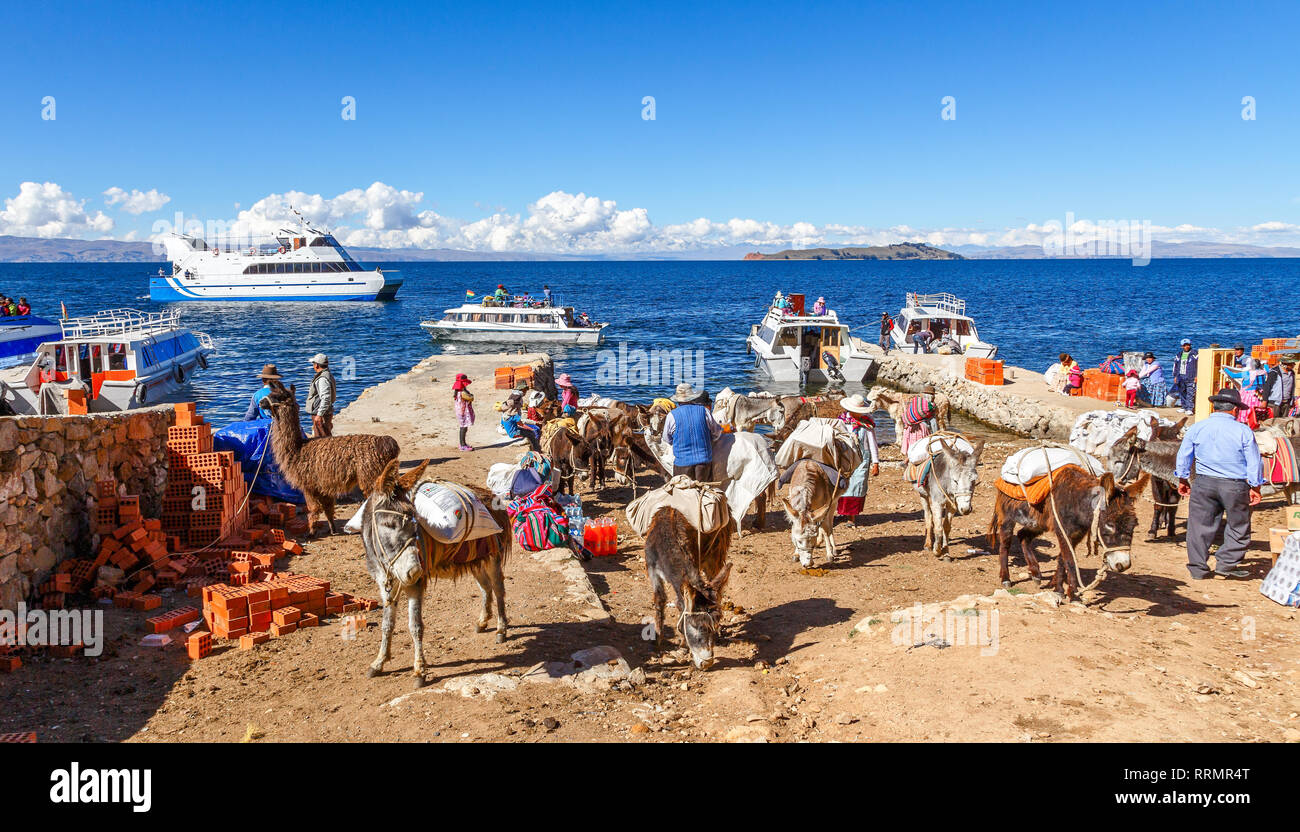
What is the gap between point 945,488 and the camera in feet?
32.1

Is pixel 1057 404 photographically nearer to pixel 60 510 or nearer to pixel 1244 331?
pixel 60 510

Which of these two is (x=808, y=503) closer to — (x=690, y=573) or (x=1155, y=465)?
(x=690, y=573)

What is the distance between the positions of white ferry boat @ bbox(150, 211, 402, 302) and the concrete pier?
184ft

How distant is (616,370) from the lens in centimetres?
3528

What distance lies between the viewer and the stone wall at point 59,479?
736 centimetres

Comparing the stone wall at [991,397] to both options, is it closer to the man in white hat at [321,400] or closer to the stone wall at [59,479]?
the man in white hat at [321,400]

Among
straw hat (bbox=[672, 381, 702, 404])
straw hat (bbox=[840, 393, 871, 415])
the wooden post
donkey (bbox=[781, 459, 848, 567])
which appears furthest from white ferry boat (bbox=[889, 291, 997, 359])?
donkey (bbox=[781, 459, 848, 567])

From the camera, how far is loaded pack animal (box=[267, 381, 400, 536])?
414 inches

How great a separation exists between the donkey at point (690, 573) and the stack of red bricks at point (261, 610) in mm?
3439

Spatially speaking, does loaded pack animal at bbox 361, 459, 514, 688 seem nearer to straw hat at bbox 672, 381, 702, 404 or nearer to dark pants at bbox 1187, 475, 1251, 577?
straw hat at bbox 672, 381, 702, 404

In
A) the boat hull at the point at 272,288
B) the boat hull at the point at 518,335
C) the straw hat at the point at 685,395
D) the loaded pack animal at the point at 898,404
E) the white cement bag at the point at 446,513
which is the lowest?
the white cement bag at the point at 446,513

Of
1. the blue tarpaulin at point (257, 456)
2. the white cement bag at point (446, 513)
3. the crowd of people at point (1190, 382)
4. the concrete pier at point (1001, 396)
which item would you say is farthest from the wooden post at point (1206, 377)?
the blue tarpaulin at point (257, 456)

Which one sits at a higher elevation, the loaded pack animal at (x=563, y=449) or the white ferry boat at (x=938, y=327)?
the white ferry boat at (x=938, y=327)

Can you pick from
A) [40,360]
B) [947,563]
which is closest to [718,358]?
[40,360]
